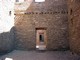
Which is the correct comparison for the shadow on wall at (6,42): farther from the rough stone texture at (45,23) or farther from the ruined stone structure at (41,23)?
the rough stone texture at (45,23)

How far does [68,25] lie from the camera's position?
10734 mm

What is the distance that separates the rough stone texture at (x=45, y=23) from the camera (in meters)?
10.8

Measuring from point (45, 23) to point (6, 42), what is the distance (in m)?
3.49

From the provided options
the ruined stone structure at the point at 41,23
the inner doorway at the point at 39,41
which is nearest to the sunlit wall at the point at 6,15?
the ruined stone structure at the point at 41,23

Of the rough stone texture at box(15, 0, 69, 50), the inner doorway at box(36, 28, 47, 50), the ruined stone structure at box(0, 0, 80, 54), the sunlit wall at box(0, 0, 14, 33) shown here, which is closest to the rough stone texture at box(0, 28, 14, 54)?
the sunlit wall at box(0, 0, 14, 33)

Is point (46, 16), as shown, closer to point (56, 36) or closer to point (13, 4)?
point (56, 36)

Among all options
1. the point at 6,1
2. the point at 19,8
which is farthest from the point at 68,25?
the point at 6,1

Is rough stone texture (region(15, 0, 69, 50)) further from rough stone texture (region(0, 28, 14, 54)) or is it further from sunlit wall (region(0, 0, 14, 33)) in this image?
rough stone texture (region(0, 28, 14, 54))

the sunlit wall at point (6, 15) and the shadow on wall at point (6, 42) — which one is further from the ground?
the sunlit wall at point (6, 15)

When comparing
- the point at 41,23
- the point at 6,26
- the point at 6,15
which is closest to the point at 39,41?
the point at 41,23

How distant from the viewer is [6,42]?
30.2ft

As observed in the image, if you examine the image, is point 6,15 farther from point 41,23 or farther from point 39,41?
point 39,41

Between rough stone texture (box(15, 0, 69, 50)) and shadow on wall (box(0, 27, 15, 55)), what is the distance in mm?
727

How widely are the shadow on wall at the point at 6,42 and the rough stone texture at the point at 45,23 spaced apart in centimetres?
73
